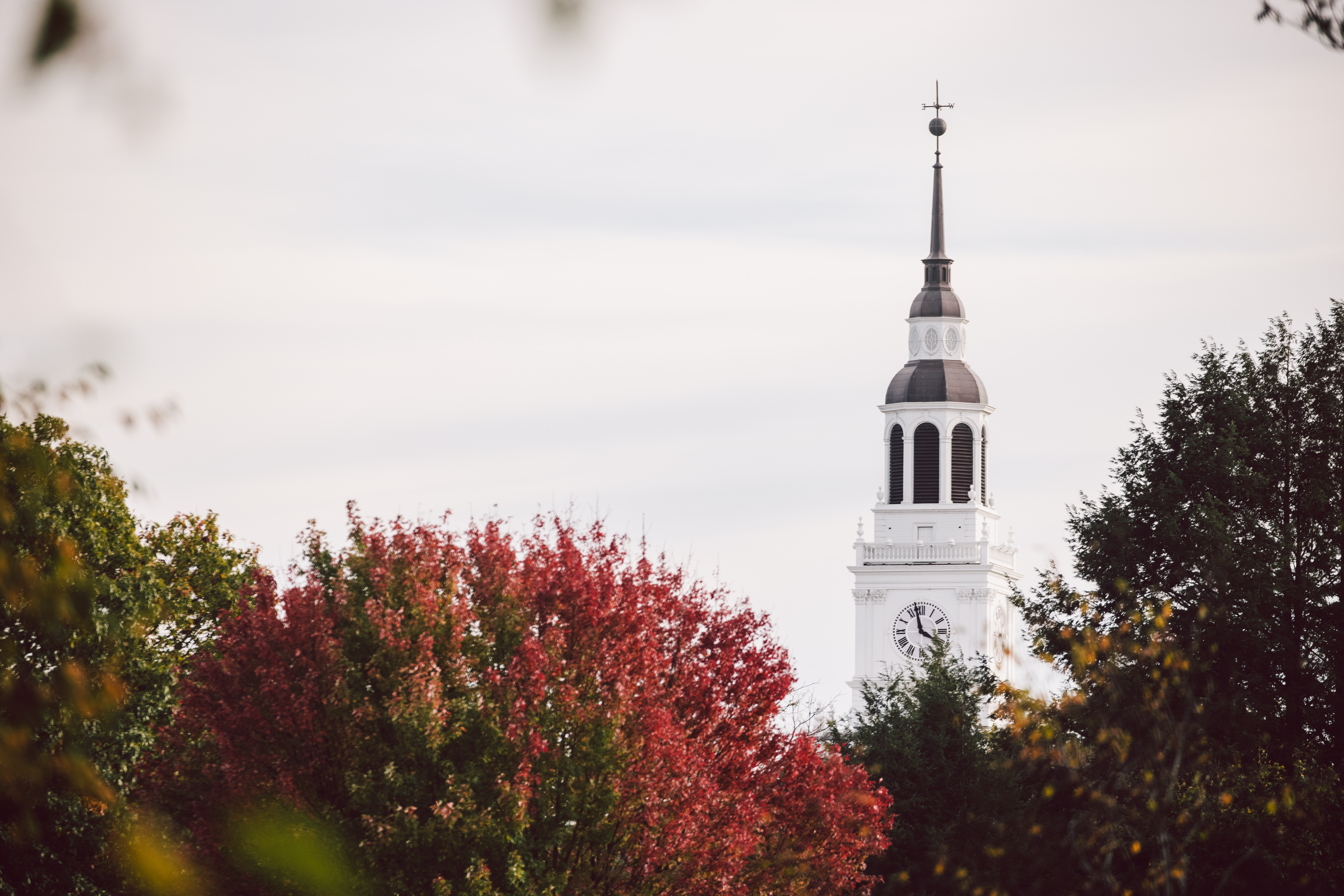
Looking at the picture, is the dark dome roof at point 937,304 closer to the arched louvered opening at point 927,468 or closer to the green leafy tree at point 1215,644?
the arched louvered opening at point 927,468

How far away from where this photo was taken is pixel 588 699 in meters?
21.9

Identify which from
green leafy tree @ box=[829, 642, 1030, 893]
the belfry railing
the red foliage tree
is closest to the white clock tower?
the belfry railing

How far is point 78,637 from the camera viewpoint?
86.0 feet

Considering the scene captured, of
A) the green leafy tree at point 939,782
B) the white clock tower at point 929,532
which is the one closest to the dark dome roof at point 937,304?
the white clock tower at point 929,532

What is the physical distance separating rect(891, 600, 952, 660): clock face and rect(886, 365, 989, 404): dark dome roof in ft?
40.8

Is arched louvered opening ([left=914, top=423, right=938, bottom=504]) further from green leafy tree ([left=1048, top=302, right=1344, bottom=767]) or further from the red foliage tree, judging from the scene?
the red foliage tree

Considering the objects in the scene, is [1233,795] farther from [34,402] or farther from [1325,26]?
[34,402]

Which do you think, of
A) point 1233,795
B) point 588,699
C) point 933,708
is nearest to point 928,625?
point 933,708

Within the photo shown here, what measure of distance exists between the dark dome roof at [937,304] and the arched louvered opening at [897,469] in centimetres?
857

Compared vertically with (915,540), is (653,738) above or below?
below

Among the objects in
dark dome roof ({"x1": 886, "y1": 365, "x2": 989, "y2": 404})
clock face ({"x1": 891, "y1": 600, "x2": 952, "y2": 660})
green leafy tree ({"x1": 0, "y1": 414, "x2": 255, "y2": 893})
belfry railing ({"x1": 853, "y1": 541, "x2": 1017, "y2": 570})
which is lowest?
green leafy tree ({"x1": 0, "y1": 414, "x2": 255, "y2": 893})

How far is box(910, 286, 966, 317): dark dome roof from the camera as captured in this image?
115 m

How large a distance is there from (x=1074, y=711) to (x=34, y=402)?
73.1 ft

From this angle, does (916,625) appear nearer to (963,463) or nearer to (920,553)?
(920,553)
